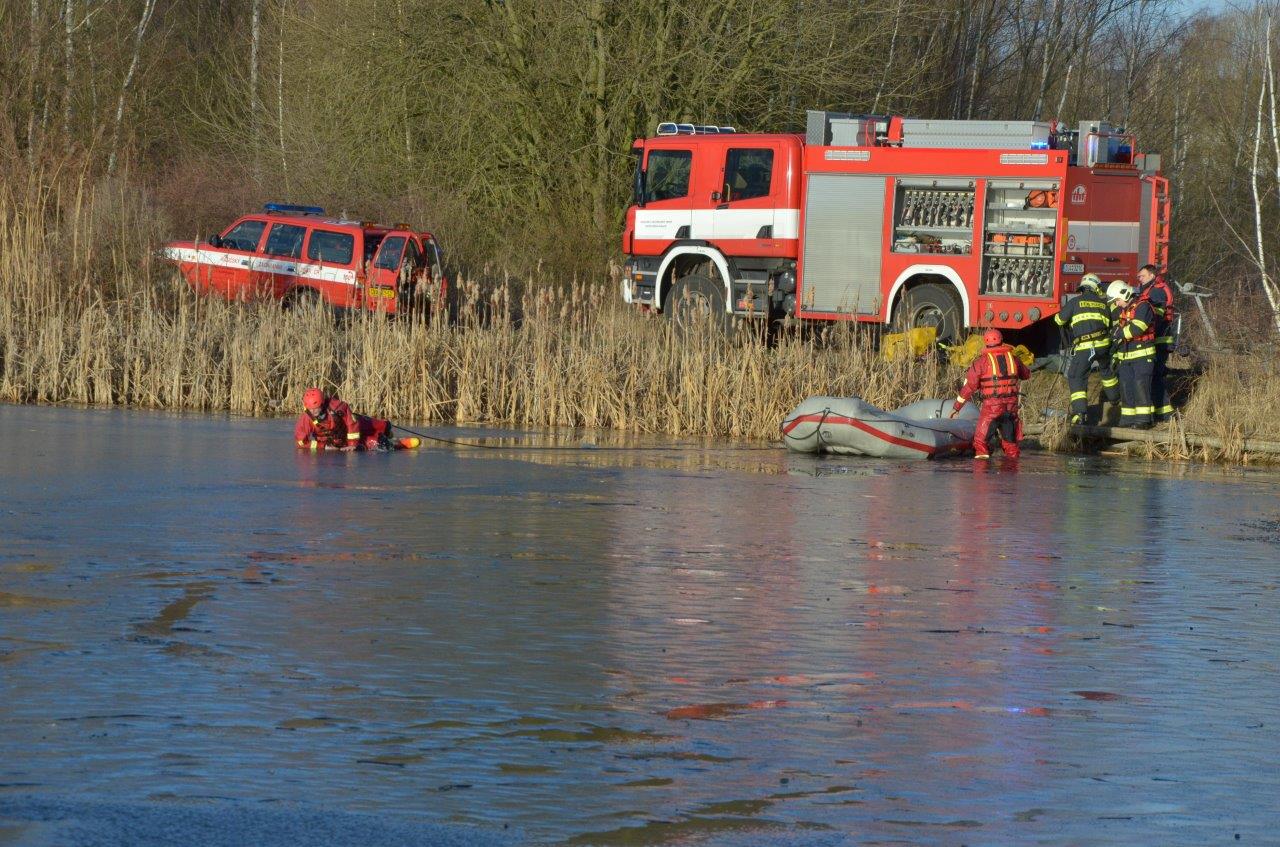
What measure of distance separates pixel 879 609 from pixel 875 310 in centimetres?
1309

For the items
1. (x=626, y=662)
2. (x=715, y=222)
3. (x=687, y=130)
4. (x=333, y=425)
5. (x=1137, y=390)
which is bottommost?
(x=626, y=662)

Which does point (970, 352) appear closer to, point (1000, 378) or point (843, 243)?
point (843, 243)

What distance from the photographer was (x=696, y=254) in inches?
899

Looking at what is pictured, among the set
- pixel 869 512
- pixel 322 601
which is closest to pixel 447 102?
pixel 869 512

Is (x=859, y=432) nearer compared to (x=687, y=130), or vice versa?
(x=859, y=432)

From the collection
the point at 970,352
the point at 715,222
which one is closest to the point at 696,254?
the point at 715,222

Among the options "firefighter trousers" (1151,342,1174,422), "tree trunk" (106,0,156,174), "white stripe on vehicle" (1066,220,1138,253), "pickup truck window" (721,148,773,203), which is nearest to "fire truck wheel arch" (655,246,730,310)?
"pickup truck window" (721,148,773,203)

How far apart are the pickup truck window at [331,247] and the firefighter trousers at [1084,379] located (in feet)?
31.3

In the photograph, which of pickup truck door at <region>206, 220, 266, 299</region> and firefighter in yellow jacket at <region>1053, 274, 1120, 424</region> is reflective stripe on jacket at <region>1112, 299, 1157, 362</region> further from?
pickup truck door at <region>206, 220, 266, 299</region>

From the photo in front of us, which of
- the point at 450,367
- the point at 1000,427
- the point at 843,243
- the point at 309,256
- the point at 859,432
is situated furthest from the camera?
the point at 309,256

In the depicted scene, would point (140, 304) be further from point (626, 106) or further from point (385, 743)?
point (385, 743)

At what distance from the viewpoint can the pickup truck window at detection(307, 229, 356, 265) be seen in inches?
921

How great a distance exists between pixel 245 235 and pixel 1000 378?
11.1m

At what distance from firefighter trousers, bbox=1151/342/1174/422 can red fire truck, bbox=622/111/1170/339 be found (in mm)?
2240
